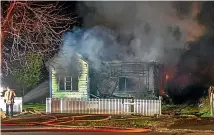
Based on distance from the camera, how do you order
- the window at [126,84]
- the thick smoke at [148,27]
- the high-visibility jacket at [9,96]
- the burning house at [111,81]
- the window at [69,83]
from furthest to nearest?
1. the window at [69,83]
2. the window at [126,84]
3. the burning house at [111,81]
4. the thick smoke at [148,27]
5. the high-visibility jacket at [9,96]

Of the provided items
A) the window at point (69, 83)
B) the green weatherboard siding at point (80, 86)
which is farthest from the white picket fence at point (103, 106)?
the window at point (69, 83)

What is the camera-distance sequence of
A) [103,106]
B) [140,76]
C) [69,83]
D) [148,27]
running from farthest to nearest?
[69,83] → [140,76] → [148,27] → [103,106]

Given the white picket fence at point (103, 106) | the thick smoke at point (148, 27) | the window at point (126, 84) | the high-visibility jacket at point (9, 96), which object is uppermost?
the thick smoke at point (148, 27)

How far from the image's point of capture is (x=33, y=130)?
528 inches

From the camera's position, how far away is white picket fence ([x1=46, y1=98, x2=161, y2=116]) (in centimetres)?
1839

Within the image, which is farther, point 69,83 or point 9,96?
point 69,83

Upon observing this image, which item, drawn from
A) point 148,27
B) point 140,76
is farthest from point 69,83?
point 148,27

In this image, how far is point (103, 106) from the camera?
19.7 m

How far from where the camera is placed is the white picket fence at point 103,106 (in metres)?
18.4

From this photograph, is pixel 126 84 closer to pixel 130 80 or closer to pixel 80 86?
pixel 130 80

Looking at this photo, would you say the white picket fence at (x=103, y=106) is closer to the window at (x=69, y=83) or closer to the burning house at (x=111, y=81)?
the burning house at (x=111, y=81)

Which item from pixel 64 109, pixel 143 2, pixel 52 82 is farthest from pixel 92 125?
pixel 52 82

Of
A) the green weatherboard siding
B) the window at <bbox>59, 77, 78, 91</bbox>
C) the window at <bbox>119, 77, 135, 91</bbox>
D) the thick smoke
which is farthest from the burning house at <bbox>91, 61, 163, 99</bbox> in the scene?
the window at <bbox>59, 77, 78, 91</bbox>

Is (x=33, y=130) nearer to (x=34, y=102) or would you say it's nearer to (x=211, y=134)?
(x=211, y=134)
